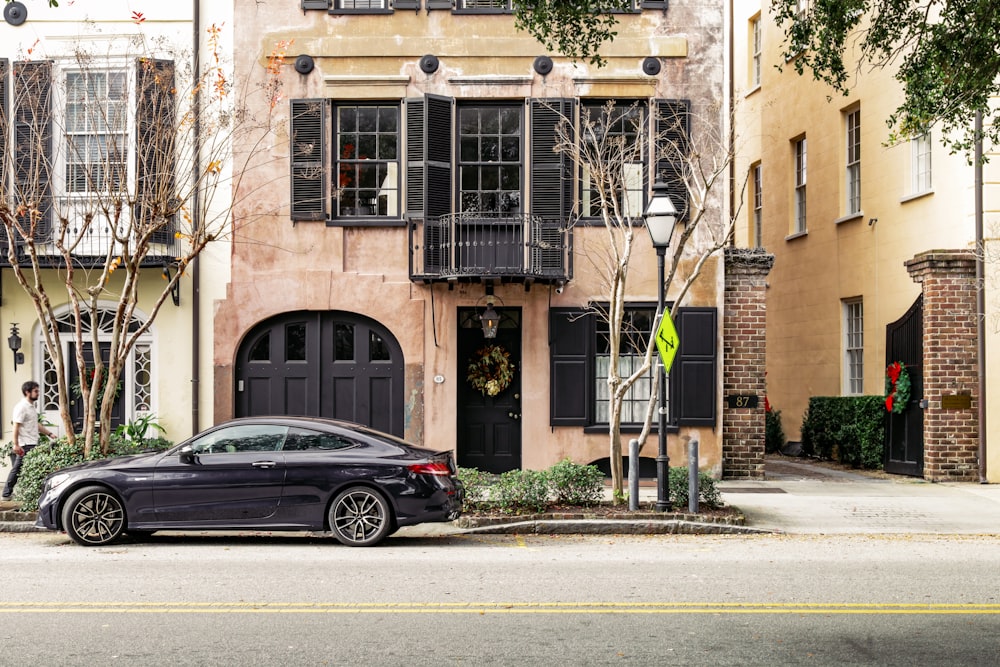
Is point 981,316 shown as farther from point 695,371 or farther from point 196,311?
point 196,311

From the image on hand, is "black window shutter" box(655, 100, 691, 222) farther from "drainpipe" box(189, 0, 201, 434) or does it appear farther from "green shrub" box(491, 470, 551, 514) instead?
"drainpipe" box(189, 0, 201, 434)

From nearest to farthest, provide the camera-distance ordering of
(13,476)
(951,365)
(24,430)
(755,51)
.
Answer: (13,476) < (24,430) < (951,365) < (755,51)

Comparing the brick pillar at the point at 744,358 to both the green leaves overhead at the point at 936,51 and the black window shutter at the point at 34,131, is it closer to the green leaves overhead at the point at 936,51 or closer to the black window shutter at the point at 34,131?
the green leaves overhead at the point at 936,51

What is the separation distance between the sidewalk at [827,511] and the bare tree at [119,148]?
4235mm

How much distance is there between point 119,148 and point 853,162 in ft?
44.8

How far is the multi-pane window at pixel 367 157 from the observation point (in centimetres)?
1858

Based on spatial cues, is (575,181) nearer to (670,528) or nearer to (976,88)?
(670,528)

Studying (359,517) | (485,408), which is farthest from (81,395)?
(359,517)

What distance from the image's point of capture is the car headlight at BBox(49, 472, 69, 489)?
12.3m

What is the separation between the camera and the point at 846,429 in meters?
21.8

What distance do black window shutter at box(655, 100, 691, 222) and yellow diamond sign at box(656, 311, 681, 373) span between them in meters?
4.58

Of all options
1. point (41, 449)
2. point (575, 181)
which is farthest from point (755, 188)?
point (41, 449)

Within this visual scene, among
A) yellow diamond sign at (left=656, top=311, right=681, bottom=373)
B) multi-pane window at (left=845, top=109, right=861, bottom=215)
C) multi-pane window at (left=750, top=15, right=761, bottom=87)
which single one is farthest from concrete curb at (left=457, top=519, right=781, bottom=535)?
multi-pane window at (left=750, top=15, right=761, bottom=87)

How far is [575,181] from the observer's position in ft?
59.9
